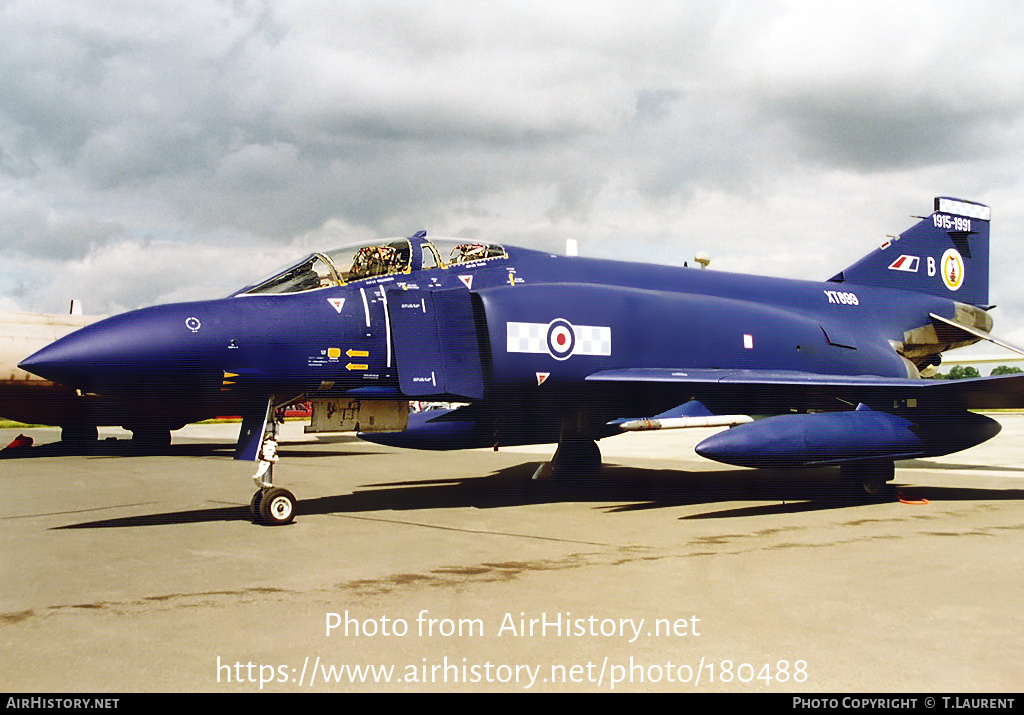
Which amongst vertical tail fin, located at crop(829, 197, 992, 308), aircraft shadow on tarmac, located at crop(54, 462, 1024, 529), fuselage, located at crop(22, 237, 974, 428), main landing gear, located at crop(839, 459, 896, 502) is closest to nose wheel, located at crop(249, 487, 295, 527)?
aircraft shadow on tarmac, located at crop(54, 462, 1024, 529)

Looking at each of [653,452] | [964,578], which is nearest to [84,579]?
[964,578]

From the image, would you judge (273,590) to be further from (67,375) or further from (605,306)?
(605,306)

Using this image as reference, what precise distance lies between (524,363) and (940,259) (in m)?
9.87

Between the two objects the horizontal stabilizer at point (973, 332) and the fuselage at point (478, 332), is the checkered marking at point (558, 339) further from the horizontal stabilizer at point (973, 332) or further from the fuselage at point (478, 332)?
the horizontal stabilizer at point (973, 332)

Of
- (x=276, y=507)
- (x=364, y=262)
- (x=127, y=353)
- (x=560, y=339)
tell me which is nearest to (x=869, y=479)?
(x=560, y=339)

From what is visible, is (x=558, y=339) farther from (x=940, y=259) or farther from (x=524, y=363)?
(x=940, y=259)

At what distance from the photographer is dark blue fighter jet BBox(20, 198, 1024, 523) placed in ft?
25.8

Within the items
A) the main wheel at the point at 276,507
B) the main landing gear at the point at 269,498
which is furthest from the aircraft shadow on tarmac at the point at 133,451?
the main wheel at the point at 276,507

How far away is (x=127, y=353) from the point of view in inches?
290

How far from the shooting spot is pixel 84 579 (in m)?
5.47

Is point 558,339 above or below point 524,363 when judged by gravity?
above

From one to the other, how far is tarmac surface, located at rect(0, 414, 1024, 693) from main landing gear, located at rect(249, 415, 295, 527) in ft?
0.60

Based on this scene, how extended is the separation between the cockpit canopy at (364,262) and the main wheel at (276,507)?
6.90 ft

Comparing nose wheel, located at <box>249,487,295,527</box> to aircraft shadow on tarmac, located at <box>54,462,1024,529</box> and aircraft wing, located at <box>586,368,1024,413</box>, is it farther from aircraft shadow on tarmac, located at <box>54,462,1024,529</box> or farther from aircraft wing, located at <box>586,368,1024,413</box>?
aircraft wing, located at <box>586,368,1024,413</box>
